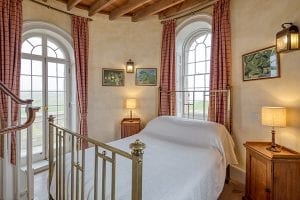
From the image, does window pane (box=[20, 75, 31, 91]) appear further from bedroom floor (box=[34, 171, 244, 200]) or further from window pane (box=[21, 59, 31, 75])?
bedroom floor (box=[34, 171, 244, 200])

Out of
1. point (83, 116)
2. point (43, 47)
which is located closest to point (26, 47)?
point (43, 47)

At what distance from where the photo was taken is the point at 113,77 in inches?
167

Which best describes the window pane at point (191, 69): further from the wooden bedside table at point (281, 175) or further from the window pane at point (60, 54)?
the window pane at point (60, 54)

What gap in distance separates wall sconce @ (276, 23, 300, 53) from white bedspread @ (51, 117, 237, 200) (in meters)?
1.31

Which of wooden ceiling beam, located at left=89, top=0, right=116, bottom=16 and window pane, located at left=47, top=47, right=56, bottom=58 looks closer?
wooden ceiling beam, located at left=89, top=0, right=116, bottom=16

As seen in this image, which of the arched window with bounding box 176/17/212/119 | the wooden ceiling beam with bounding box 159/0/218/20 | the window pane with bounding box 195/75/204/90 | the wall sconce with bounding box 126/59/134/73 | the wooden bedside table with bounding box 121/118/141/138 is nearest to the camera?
the wooden ceiling beam with bounding box 159/0/218/20

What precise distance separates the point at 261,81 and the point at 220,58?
0.79 metres

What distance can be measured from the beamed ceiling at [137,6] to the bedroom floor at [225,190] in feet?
9.69

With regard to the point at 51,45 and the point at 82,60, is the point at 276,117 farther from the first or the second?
the point at 51,45

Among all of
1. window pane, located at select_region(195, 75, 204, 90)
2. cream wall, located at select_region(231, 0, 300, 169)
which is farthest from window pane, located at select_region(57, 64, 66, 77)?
cream wall, located at select_region(231, 0, 300, 169)

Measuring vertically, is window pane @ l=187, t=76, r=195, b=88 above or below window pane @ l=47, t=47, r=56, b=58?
below

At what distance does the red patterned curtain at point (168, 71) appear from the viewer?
4.05m

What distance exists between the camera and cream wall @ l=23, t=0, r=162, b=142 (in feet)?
13.5

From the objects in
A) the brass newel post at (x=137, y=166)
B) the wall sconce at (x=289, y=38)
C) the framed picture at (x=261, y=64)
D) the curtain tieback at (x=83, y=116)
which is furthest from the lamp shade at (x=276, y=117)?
the curtain tieback at (x=83, y=116)
